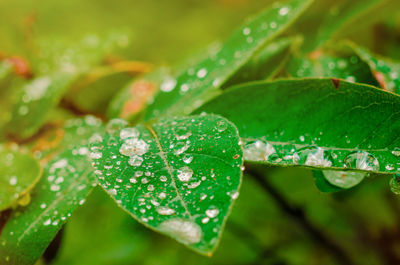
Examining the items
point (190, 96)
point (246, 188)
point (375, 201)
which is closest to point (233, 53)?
point (190, 96)

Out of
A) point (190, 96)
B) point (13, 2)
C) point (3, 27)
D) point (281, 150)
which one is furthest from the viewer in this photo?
point (13, 2)

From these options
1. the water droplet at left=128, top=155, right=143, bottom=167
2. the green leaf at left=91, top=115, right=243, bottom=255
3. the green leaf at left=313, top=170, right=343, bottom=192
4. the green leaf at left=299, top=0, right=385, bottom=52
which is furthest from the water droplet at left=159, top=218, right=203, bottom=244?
the green leaf at left=299, top=0, right=385, bottom=52

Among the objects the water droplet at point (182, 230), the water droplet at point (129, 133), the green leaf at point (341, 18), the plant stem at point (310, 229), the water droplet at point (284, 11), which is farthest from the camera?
the plant stem at point (310, 229)

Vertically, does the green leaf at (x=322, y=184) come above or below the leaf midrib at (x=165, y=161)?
below

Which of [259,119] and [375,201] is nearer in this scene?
[259,119]

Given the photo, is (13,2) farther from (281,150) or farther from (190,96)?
(281,150)

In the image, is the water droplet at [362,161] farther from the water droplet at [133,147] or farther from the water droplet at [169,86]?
the water droplet at [169,86]

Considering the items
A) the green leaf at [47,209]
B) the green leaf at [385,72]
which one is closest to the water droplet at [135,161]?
the green leaf at [47,209]

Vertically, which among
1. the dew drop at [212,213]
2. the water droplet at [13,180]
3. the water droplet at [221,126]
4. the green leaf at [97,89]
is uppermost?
the water droplet at [221,126]
